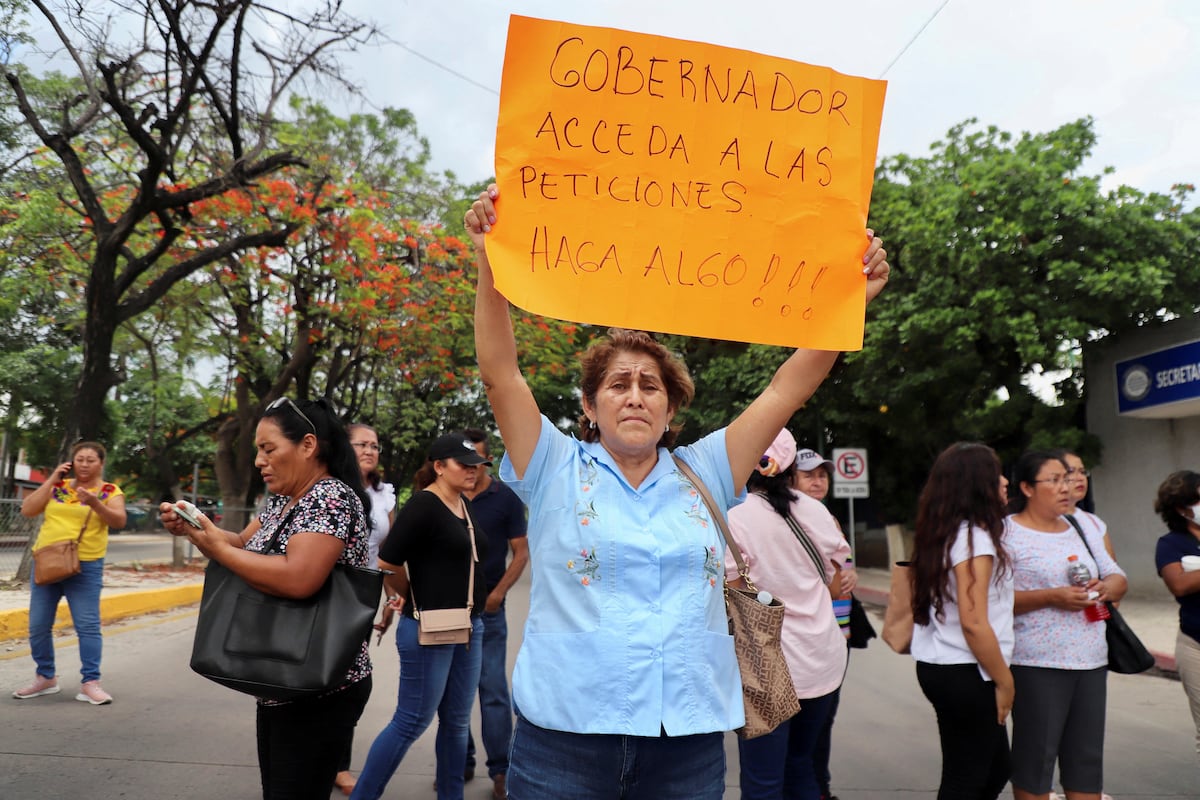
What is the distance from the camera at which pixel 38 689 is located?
6.18 metres

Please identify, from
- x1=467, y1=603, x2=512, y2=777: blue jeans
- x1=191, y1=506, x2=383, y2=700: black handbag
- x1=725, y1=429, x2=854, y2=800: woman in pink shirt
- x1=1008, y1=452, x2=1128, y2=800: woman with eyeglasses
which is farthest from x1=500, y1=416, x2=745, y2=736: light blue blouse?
x1=467, y1=603, x2=512, y2=777: blue jeans

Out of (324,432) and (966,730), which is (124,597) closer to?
(324,432)

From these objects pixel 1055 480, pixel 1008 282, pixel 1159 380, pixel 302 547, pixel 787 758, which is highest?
pixel 1008 282

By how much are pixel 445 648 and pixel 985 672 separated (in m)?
2.25

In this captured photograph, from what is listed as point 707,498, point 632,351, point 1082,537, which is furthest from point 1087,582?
point 632,351

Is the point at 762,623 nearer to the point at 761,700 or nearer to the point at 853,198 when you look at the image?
the point at 761,700

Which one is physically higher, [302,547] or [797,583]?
[302,547]

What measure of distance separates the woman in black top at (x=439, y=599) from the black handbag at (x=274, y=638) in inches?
60.0

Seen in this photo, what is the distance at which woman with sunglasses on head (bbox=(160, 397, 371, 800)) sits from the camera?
251cm

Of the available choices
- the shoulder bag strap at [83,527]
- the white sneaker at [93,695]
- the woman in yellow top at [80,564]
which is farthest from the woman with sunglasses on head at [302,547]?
the white sneaker at [93,695]

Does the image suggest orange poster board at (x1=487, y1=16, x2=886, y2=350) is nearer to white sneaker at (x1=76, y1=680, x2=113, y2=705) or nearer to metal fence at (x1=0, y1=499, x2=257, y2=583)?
white sneaker at (x1=76, y1=680, x2=113, y2=705)

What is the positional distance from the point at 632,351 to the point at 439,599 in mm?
2222

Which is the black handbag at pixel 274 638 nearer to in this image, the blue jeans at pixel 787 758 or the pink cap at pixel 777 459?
the blue jeans at pixel 787 758

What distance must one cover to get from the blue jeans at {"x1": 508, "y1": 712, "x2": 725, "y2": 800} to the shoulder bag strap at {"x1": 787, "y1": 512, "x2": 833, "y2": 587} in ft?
5.75
